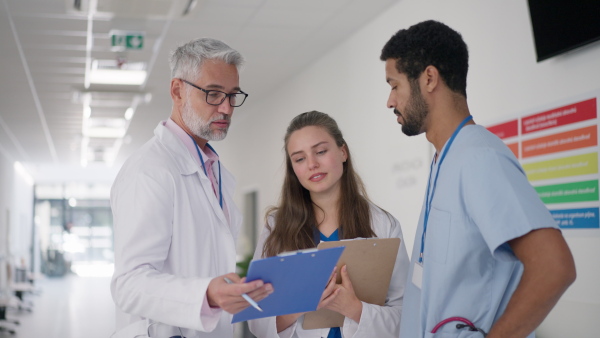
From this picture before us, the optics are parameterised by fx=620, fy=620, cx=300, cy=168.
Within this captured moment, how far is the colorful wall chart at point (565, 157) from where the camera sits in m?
3.58

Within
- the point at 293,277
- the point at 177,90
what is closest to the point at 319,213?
the point at 177,90

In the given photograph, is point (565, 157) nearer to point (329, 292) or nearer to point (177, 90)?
point (329, 292)

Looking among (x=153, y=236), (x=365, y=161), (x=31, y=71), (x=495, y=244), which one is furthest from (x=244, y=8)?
(x=495, y=244)

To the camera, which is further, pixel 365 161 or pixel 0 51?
pixel 0 51

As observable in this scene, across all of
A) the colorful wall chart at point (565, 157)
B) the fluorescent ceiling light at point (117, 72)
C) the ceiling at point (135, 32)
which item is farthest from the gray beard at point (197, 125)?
the fluorescent ceiling light at point (117, 72)

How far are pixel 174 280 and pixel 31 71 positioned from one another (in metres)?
7.31

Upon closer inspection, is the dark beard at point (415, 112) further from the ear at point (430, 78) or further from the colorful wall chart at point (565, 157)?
the colorful wall chart at point (565, 157)

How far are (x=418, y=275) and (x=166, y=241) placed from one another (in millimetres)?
801

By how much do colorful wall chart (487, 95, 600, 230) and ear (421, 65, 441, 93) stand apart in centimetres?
220

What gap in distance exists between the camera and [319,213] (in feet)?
8.68

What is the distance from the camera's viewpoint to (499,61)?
4406 mm

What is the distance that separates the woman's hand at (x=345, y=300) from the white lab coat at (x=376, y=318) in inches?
1.5

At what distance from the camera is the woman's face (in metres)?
2.57

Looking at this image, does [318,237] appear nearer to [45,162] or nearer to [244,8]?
[244,8]
